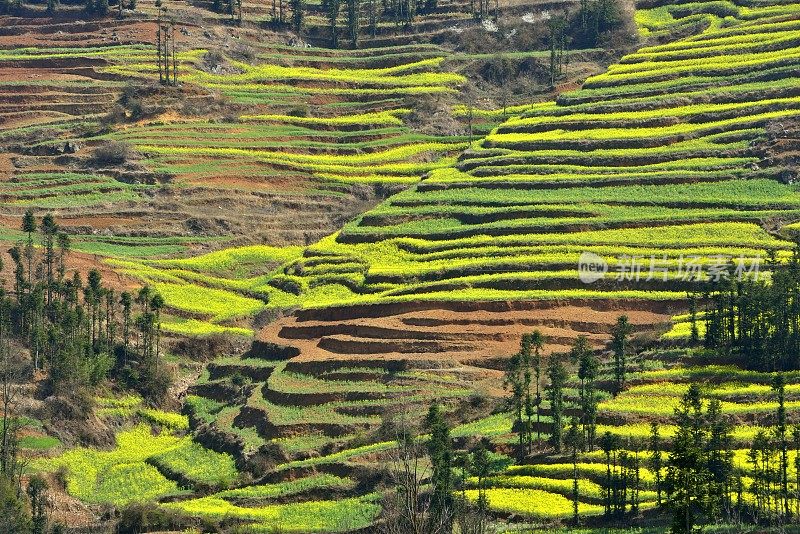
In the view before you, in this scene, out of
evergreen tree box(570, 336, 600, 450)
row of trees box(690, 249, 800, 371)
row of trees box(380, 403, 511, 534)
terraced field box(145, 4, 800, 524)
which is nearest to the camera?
row of trees box(380, 403, 511, 534)

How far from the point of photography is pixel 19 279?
106250 millimetres

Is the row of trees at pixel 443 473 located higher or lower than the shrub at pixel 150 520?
higher

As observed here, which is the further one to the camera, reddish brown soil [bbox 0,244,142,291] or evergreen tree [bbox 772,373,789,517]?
reddish brown soil [bbox 0,244,142,291]

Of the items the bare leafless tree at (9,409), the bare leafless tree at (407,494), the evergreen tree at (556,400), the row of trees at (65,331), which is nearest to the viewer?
the bare leafless tree at (407,494)

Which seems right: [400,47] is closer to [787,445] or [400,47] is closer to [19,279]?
[19,279]

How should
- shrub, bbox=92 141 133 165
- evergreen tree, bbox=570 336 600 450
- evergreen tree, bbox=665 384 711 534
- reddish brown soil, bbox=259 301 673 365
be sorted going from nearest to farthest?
1. evergreen tree, bbox=665 384 711 534
2. evergreen tree, bbox=570 336 600 450
3. reddish brown soil, bbox=259 301 673 365
4. shrub, bbox=92 141 133 165

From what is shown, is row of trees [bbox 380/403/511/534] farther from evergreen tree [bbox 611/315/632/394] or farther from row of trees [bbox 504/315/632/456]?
evergreen tree [bbox 611/315/632/394]

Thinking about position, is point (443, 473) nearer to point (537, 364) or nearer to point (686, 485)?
point (537, 364)

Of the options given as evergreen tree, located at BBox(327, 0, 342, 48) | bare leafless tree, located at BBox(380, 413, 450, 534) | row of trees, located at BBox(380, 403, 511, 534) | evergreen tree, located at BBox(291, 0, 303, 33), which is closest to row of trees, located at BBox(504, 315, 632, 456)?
row of trees, located at BBox(380, 403, 511, 534)

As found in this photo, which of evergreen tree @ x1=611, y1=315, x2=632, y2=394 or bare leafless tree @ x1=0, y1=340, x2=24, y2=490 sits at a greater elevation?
evergreen tree @ x1=611, y1=315, x2=632, y2=394

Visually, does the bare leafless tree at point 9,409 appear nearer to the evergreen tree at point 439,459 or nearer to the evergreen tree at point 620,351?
the evergreen tree at point 439,459

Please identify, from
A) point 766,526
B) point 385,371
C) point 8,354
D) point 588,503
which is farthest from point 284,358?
point 766,526

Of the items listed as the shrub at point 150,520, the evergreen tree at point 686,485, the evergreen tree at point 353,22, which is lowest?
the shrub at point 150,520

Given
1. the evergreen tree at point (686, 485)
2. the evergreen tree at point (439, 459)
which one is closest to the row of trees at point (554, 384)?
the evergreen tree at point (439, 459)
